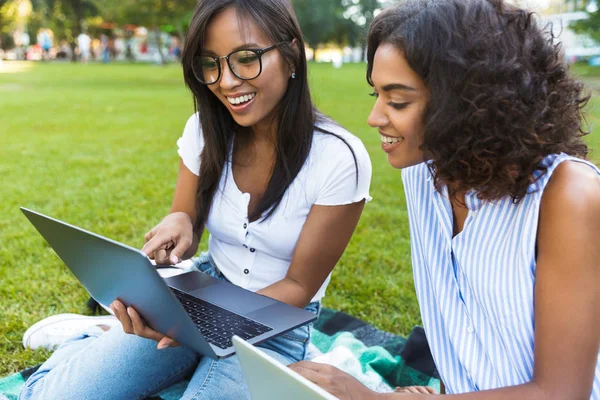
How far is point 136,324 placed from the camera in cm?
175

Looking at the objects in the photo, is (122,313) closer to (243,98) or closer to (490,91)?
(243,98)

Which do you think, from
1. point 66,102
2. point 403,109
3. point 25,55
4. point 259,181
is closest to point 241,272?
point 259,181

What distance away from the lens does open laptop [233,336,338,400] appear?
0.95 m

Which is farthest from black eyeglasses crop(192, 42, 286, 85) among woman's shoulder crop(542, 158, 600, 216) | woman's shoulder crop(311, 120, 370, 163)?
woman's shoulder crop(542, 158, 600, 216)

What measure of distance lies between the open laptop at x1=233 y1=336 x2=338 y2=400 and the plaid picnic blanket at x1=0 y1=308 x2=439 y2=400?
1316 millimetres

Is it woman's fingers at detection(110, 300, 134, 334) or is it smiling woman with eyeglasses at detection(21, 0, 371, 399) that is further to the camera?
smiling woman with eyeglasses at detection(21, 0, 371, 399)

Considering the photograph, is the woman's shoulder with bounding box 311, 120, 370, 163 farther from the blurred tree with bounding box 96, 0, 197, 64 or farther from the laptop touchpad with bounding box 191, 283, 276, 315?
the blurred tree with bounding box 96, 0, 197, 64

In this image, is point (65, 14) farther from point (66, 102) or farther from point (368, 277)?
point (368, 277)

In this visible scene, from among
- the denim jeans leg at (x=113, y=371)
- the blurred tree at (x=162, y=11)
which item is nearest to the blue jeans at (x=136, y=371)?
the denim jeans leg at (x=113, y=371)

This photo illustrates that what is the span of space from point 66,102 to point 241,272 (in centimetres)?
1074

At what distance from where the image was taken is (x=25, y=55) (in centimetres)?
4069

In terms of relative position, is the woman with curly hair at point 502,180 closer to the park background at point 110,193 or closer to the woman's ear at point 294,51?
the park background at point 110,193

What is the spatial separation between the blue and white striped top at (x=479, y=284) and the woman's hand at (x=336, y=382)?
361 millimetres

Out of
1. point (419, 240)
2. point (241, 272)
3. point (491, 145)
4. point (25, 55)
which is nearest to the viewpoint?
point (491, 145)
